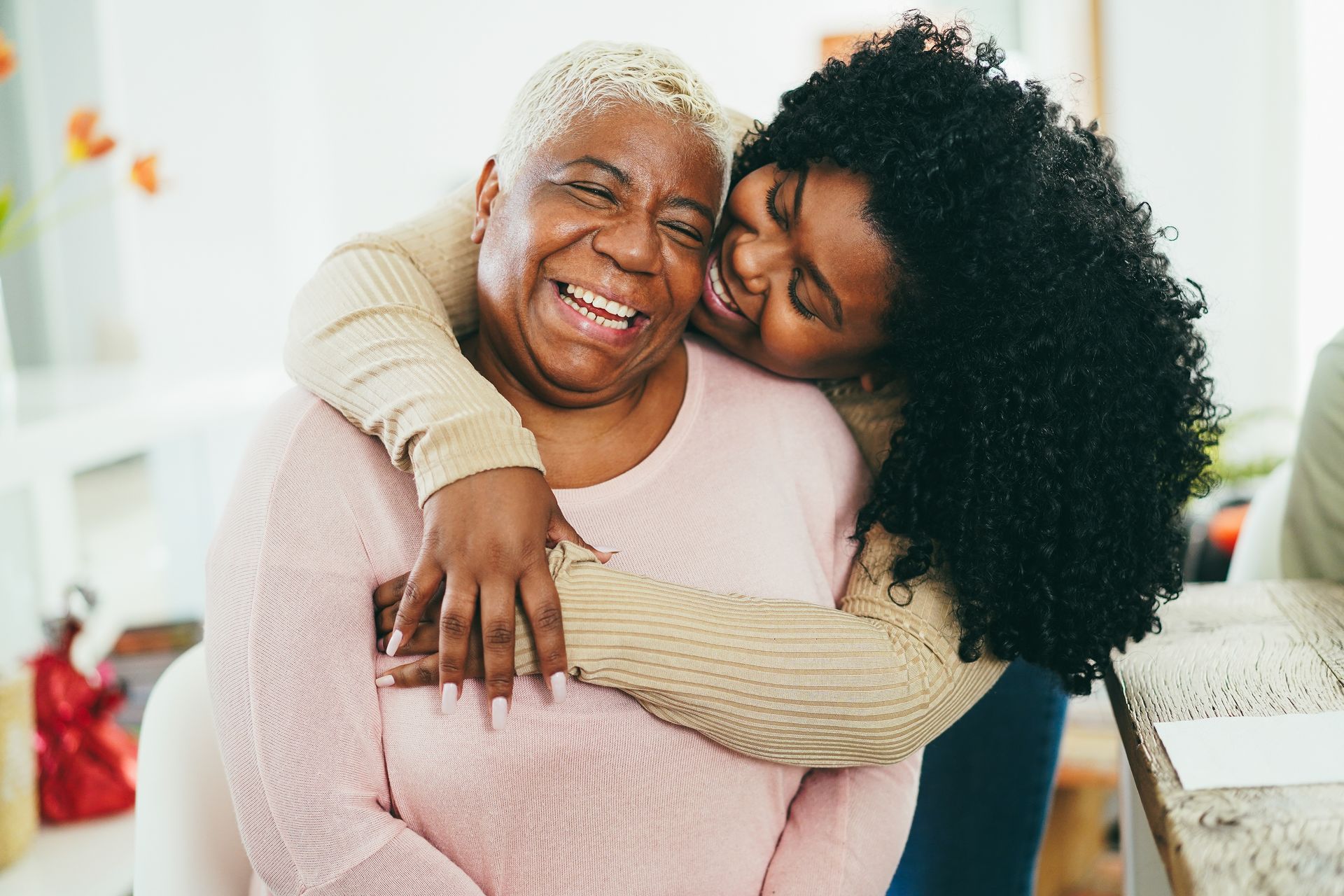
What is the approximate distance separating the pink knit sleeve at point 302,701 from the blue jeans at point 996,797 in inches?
32.2

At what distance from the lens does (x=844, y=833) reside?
1268 mm

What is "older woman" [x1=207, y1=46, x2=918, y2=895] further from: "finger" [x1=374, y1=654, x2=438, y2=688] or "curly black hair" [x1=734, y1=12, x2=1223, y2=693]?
"curly black hair" [x1=734, y1=12, x2=1223, y2=693]

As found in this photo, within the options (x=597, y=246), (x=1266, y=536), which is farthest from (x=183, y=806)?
(x=1266, y=536)

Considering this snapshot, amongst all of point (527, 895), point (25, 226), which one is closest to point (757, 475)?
point (527, 895)

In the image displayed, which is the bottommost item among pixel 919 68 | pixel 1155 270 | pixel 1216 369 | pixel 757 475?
pixel 1216 369

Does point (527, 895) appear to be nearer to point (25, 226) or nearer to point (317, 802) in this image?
point (317, 802)

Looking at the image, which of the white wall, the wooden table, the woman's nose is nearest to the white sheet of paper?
the wooden table

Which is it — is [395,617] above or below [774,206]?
below

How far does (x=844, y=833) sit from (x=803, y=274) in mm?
686

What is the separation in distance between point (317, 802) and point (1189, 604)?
1.18 m

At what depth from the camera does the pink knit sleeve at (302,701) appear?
1.06 meters

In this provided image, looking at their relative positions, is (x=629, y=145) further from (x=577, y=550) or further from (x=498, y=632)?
(x=498, y=632)

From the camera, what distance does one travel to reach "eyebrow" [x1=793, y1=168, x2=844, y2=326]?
4.28 feet

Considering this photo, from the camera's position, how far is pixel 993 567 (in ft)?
4.04
